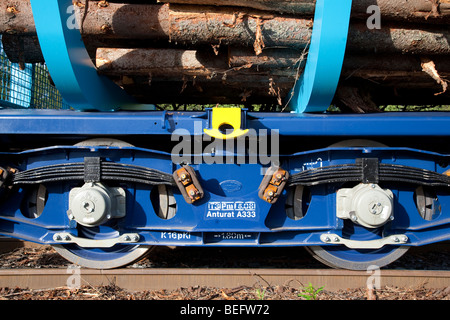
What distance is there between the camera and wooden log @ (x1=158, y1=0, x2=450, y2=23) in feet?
8.62

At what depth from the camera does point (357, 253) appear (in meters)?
3.23

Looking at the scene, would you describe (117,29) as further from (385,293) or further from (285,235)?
(385,293)

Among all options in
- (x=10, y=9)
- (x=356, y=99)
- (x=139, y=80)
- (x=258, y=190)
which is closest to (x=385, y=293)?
(x=258, y=190)

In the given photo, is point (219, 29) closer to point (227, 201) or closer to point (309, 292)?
point (227, 201)

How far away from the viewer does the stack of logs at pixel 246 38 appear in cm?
269

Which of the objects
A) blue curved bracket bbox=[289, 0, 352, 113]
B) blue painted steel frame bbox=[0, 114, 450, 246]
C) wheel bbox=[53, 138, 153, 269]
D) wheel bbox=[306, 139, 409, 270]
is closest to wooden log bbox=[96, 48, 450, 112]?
blue curved bracket bbox=[289, 0, 352, 113]

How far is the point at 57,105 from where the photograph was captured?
4961 millimetres

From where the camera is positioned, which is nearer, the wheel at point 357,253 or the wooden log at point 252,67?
the wooden log at point 252,67

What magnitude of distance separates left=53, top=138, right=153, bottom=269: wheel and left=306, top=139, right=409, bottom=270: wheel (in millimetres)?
1664

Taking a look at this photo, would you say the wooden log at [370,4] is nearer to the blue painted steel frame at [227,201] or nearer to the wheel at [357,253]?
the blue painted steel frame at [227,201]

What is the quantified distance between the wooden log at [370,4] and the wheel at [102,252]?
6.84 ft

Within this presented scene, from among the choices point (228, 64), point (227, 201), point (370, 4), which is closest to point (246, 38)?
point (228, 64)

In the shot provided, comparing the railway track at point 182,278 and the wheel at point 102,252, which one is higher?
the wheel at point 102,252

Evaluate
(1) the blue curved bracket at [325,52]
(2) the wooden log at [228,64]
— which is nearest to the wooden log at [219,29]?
(2) the wooden log at [228,64]
